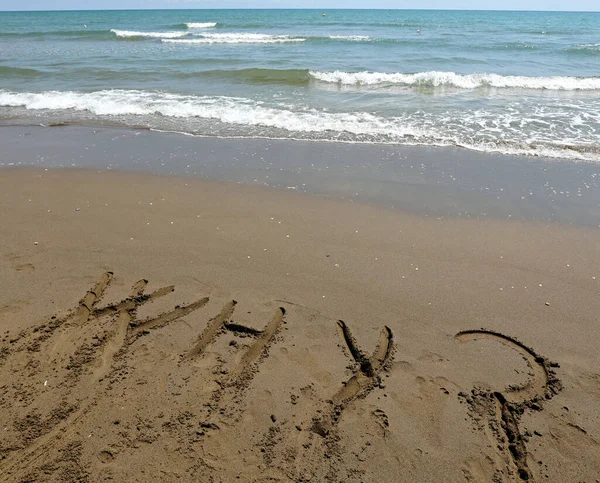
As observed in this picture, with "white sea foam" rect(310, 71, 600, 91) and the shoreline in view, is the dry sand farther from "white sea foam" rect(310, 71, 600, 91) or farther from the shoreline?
"white sea foam" rect(310, 71, 600, 91)

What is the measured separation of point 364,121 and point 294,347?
25.3 feet

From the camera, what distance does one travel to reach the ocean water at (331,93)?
9.37m

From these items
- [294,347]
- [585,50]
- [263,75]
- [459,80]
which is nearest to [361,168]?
[294,347]

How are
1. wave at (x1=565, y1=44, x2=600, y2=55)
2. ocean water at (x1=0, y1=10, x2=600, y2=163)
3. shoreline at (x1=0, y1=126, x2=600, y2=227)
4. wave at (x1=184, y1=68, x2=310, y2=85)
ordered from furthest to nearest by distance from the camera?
wave at (x1=565, y1=44, x2=600, y2=55)
wave at (x1=184, y1=68, x2=310, y2=85)
ocean water at (x1=0, y1=10, x2=600, y2=163)
shoreline at (x1=0, y1=126, x2=600, y2=227)

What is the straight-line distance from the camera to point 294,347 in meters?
3.59

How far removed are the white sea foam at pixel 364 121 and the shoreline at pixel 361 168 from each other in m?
0.68

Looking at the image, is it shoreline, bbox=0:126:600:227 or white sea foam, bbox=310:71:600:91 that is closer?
shoreline, bbox=0:126:600:227

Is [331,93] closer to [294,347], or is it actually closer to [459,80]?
[459,80]

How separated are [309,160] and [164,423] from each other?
5666 mm

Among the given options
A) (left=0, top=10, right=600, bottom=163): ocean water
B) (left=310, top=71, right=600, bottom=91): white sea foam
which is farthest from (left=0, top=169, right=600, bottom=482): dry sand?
(left=310, top=71, right=600, bottom=91): white sea foam

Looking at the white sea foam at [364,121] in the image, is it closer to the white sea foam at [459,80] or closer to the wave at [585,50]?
the white sea foam at [459,80]

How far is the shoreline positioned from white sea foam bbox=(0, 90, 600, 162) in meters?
0.68

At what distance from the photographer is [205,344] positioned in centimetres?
360

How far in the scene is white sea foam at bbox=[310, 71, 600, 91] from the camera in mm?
14406
